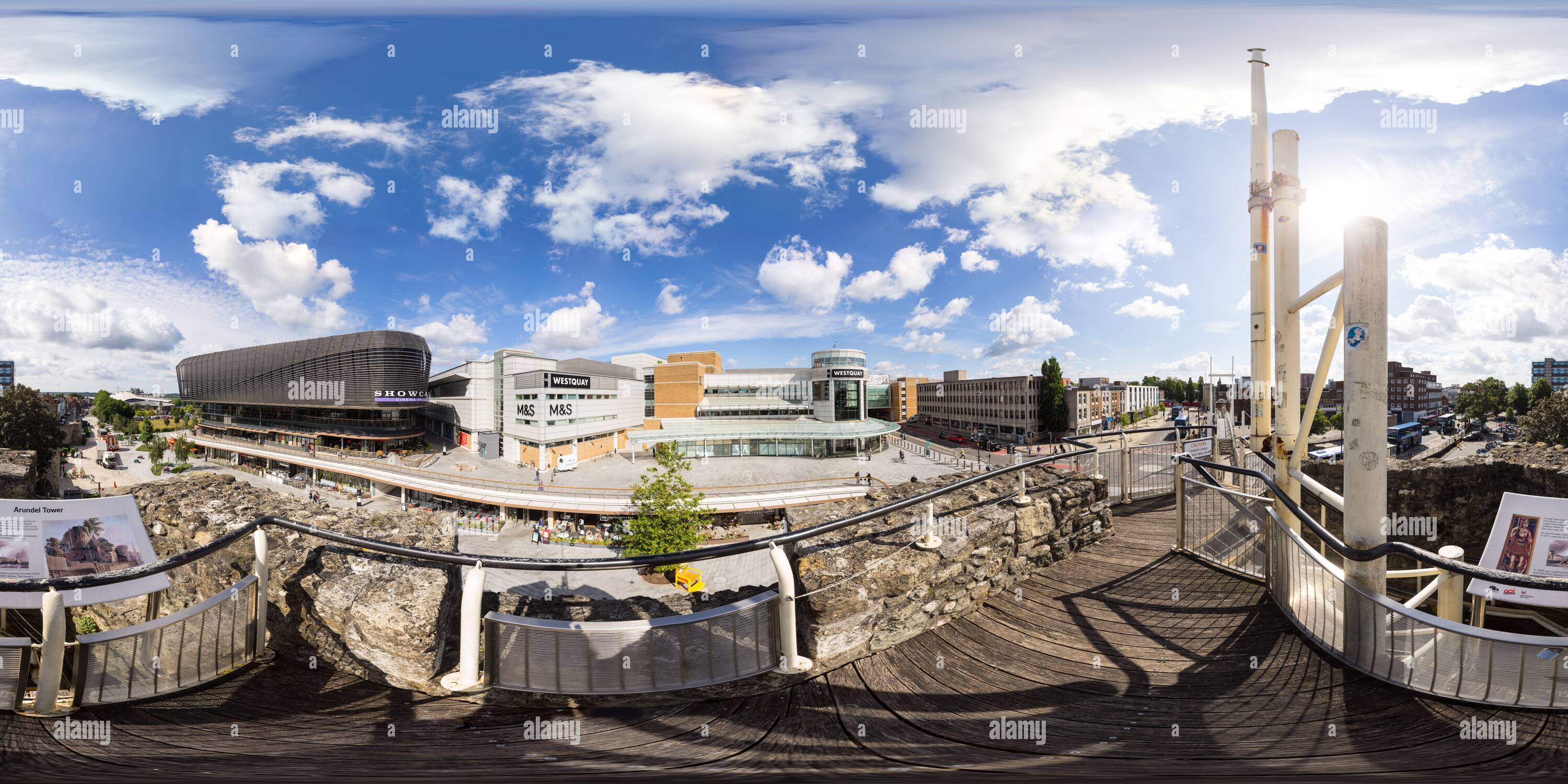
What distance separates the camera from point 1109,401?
73.1 meters

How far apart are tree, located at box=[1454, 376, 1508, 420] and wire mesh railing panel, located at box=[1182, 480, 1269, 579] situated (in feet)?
320

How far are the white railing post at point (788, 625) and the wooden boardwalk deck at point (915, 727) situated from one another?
0.54ft

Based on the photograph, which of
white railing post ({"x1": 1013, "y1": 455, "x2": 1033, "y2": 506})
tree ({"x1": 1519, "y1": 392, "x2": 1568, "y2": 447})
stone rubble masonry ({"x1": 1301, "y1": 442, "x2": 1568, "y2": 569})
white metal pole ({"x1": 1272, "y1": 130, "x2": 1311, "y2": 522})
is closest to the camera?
white railing post ({"x1": 1013, "y1": 455, "x2": 1033, "y2": 506})

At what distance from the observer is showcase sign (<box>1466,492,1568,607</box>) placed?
3584 millimetres

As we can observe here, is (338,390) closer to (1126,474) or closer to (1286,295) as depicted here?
(1126,474)

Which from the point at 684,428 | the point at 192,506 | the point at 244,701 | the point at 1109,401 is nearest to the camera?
the point at 244,701

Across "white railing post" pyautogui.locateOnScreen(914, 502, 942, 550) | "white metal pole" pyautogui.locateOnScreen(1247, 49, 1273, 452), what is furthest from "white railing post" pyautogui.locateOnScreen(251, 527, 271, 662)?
"white metal pole" pyautogui.locateOnScreen(1247, 49, 1273, 452)

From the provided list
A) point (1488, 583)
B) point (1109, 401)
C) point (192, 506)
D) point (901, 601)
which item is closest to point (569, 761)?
point (901, 601)

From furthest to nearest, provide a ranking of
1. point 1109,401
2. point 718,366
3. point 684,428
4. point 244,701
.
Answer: point 1109,401
point 718,366
point 684,428
point 244,701

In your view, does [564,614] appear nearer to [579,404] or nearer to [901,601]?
[901,601]

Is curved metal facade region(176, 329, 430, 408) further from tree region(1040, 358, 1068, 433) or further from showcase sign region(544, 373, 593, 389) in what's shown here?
tree region(1040, 358, 1068, 433)

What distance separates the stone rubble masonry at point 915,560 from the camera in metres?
3.49

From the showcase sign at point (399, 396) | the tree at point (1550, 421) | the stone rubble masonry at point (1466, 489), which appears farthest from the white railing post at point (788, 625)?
the showcase sign at point (399, 396)

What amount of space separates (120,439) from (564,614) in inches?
4009
